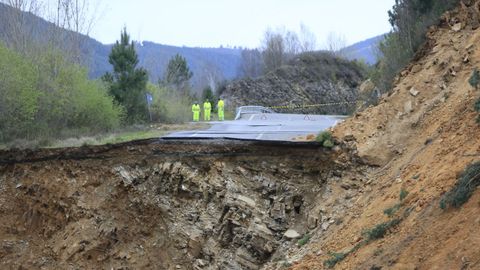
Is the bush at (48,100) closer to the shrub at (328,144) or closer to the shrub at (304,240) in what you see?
the shrub at (328,144)

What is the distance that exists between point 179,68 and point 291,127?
28656mm

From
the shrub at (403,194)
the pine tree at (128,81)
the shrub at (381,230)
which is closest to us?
the shrub at (381,230)

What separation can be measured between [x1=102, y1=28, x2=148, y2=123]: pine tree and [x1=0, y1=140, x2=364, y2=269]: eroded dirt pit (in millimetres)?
7200

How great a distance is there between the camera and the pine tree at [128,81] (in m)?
23.0

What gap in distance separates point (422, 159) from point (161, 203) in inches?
297

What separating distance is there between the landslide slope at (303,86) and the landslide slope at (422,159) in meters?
24.9

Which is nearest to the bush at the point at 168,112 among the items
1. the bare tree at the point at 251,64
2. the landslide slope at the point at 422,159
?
the landslide slope at the point at 422,159

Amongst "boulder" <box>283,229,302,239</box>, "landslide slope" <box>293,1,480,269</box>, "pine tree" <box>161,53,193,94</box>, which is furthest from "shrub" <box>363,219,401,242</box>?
→ "pine tree" <box>161,53,193,94</box>

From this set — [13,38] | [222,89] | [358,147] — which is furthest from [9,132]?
[222,89]

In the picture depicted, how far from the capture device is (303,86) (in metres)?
40.5

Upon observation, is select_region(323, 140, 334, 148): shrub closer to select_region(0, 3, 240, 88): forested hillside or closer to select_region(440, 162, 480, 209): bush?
select_region(440, 162, 480, 209): bush

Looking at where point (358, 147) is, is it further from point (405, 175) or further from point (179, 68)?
point (179, 68)

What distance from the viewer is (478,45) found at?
12328 millimetres

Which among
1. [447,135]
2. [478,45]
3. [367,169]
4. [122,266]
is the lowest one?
[122,266]
